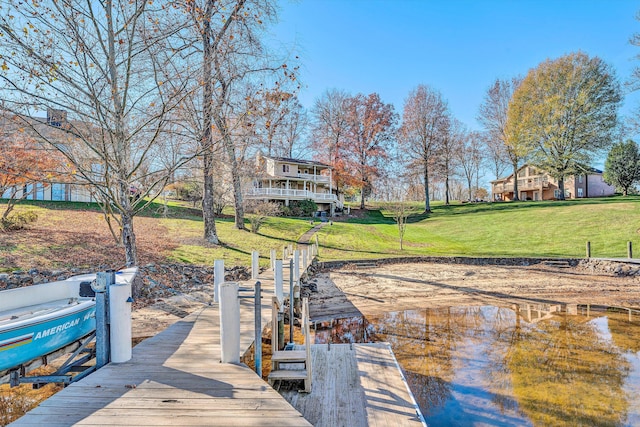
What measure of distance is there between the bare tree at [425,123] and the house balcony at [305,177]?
9.52 meters

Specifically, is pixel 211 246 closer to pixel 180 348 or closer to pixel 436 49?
pixel 180 348

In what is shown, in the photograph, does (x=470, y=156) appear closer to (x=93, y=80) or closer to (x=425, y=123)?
(x=425, y=123)

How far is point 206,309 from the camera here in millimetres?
6855

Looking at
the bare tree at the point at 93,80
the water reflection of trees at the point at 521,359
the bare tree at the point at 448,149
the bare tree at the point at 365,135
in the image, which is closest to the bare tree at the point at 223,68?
the bare tree at the point at 93,80

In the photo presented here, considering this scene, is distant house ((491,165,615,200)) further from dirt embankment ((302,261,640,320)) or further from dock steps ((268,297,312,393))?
dock steps ((268,297,312,393))

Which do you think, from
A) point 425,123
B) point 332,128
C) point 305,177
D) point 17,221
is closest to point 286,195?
point 305,177

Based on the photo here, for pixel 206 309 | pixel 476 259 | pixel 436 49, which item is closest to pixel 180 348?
pixel 206 309

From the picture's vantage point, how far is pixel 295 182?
1453 inches

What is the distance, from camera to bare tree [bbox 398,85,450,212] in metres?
34.7

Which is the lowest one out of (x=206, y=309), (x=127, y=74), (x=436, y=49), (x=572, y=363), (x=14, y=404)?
(x=572, y=363)

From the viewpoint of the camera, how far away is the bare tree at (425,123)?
114ft

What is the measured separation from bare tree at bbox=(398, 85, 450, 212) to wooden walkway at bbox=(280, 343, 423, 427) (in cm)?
3085

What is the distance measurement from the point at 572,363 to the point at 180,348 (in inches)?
310

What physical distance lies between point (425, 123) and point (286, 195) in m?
16.0
